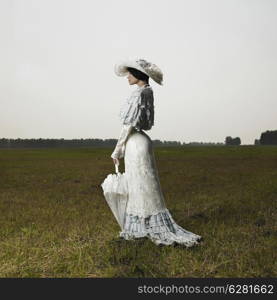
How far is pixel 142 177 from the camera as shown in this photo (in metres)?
7.87

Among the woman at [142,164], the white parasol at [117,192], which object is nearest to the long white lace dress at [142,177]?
the woman at [142,164]

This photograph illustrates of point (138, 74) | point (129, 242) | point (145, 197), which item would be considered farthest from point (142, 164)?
point (138, 74)

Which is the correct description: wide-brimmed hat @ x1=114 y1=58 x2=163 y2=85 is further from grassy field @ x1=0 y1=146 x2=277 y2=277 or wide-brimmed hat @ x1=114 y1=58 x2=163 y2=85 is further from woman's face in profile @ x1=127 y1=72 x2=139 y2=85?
grassy field @ x1=0 y1=146 x2=277 y2=277

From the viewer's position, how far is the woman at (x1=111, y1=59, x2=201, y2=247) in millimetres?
7848

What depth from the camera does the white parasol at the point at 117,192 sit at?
8.02m

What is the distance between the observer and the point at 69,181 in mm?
22484

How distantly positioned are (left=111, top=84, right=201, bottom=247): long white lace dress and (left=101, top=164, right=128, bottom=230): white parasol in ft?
0.37

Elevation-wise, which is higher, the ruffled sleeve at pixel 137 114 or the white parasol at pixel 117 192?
the ruffled sleeve at pixel 137 114

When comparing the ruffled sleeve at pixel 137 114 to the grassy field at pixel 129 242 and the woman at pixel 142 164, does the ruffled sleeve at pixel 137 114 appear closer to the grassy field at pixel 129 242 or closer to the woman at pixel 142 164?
the woman at pixel 142 164

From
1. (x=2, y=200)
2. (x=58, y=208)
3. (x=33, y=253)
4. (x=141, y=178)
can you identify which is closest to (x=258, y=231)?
(x=141, y=178)

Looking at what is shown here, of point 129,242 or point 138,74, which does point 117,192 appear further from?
point 138,74

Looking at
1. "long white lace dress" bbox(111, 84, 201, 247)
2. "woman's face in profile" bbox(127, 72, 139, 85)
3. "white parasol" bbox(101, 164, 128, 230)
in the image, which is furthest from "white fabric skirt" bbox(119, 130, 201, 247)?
"woman's face in profile" bbox(127, 72, 139, 85)

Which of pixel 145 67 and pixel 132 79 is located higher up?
pixel 145 67

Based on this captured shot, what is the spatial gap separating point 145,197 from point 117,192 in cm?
55
